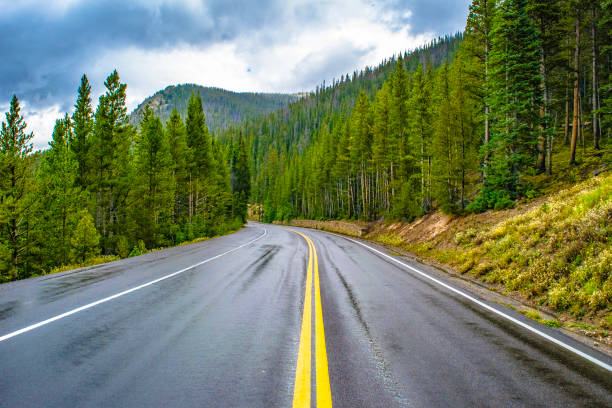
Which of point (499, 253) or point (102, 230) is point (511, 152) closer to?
point (499, 253)

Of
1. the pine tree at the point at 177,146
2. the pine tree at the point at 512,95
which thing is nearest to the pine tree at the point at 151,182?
the pine tree at the point at 177,146

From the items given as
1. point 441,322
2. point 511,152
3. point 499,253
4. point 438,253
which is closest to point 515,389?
point 441,322

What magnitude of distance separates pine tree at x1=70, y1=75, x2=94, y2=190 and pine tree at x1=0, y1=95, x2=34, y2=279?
6307 millimetres

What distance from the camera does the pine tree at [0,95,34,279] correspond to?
1522 cm

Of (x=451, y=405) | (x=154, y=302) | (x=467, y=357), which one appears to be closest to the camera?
(x=451, y=405)

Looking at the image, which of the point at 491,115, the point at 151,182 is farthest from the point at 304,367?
the point at 151,182

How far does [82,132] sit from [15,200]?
973cm

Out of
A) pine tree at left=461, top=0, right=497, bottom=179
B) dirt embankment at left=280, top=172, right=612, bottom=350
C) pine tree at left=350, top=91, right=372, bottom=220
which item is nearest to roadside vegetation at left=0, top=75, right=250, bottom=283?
dirt embankment at left=280, top=172, right=612, bottom=350

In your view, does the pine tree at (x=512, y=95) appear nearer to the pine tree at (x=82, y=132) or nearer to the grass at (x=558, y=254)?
the grass at (x=558, y=254)

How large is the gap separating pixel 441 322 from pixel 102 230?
2720cm

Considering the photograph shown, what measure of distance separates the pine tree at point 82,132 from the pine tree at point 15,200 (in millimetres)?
6307

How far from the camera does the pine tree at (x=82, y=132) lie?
23047 millimetres

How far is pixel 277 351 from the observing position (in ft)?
12.8

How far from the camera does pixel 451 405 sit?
2838 mm
